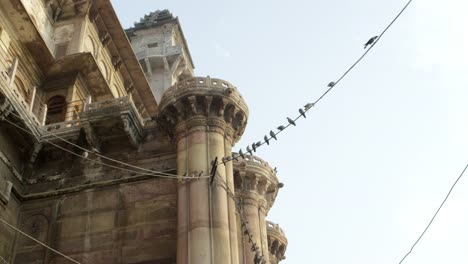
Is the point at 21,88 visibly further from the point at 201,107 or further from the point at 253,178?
the point at 253,178

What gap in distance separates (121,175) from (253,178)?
519 centimetres

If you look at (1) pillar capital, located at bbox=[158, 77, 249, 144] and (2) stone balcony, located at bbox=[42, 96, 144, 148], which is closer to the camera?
(1) pillar capital, located at bbox=[158, 77, 249, 144]

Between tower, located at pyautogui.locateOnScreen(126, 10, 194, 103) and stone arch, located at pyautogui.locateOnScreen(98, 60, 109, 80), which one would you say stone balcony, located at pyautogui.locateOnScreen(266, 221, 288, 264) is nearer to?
stone arch, located at pyautogui.locateOnScreen(98, 60, 109, 80)

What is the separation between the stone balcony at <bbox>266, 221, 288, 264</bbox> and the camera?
77.7 feet

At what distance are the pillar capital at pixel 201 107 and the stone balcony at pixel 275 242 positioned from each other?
8.47 metres

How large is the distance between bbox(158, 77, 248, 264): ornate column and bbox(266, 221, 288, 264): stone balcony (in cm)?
827

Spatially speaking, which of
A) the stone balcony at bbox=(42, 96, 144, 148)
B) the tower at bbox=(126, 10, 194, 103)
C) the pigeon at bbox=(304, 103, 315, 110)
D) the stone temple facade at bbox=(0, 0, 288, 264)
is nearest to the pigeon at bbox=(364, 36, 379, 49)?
the pigeon at bbox=(304, 103, 315, 110)

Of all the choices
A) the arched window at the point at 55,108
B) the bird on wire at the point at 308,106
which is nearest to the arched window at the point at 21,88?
the arched window at the point at 55,108

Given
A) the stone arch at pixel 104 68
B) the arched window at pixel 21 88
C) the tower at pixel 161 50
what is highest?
the tower at pixel 161 50

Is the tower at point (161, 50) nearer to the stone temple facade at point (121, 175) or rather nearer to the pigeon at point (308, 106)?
the stone temple facade at point (121, 175)

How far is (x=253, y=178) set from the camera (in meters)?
20.0

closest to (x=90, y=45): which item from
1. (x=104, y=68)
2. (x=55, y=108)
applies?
(x=104, y=68)

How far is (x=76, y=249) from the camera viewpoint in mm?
15188

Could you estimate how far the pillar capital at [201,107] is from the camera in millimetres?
15688
